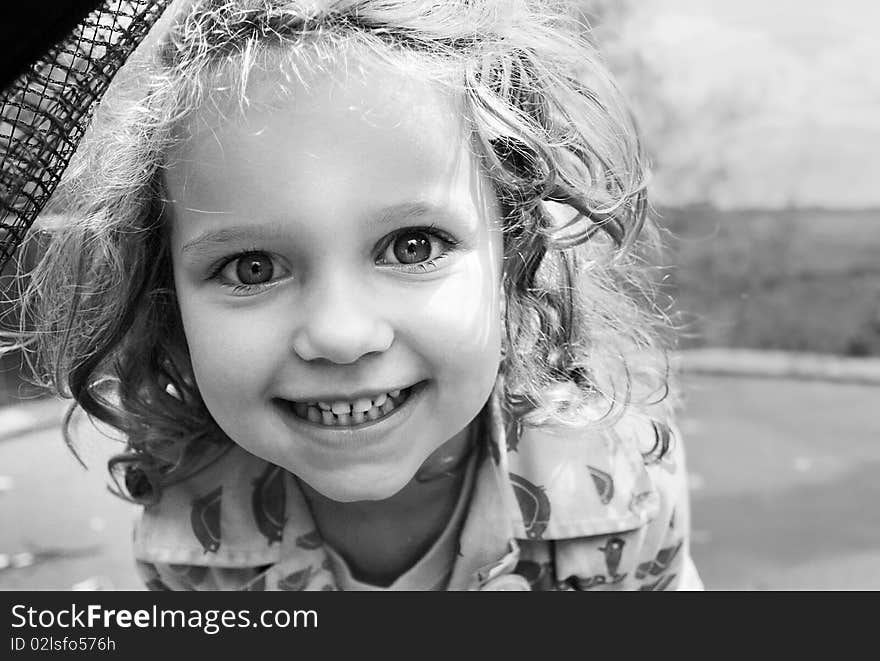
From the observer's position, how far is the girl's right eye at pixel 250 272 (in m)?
0.94

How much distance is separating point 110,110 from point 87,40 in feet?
1.01

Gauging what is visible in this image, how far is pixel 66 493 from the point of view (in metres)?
2.38

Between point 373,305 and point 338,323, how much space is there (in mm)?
40

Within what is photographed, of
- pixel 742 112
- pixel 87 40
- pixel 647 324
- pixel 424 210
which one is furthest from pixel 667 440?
pixel 742 112

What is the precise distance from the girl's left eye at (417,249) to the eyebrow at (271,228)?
0.06 ft

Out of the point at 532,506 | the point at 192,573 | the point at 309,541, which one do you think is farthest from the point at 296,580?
the point at 532,506

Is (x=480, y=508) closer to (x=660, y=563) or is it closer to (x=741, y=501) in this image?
(x=660, y=563)

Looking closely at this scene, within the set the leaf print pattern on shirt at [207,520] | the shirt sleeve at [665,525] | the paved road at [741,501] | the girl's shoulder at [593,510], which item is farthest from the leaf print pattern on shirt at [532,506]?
the paved road at [741,501]

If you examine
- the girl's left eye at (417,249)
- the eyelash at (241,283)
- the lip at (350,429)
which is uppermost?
the girl's left eye at (417,249)

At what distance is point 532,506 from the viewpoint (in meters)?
1.26

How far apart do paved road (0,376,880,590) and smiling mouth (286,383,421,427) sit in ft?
2.16

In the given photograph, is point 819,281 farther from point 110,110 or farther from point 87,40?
point 87,40

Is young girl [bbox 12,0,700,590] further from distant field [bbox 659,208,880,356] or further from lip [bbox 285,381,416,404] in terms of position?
distant field [bbox 659,208,880,356]

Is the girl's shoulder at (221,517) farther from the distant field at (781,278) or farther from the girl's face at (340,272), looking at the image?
the distant field at (781,278)
